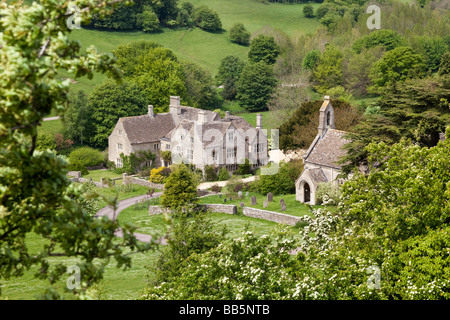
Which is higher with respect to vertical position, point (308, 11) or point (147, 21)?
point (308, 11)

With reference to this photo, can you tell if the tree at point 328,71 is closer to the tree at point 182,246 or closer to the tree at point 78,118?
the tree at point 78,118

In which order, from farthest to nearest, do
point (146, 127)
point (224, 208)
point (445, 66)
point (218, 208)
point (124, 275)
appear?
point (146, 127) → point (445, 66) → point (218, 208) → point (224, 208) → point (124, 275)

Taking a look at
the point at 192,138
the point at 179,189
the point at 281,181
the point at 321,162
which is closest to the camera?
the point at 179,189

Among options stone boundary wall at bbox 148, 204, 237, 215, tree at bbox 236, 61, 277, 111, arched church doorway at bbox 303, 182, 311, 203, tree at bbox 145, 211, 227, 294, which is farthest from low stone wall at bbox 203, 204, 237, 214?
tree at bbox 236, 61, 277, 111

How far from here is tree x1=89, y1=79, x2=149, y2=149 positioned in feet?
298

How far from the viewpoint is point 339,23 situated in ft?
527

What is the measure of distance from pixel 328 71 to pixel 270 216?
71451 millimetres

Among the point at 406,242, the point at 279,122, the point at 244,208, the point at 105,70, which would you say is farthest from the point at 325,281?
the point at 279,122

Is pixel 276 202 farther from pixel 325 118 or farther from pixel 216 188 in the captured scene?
pixel 325 118

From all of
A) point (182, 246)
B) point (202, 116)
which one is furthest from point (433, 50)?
point (182, 246)

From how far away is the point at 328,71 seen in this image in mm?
121812

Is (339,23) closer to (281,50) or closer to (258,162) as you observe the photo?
(281,50)

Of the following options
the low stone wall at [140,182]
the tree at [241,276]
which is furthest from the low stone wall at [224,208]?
the tree at [241,276]
